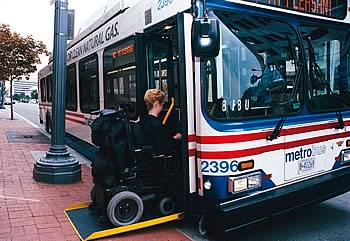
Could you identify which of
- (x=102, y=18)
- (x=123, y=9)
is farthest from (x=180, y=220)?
(x=102, y=18)

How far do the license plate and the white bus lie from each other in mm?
19

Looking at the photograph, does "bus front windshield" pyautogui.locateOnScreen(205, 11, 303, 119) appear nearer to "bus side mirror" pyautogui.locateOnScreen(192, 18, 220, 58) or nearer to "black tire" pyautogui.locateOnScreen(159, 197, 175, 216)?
"bus side mirror" pyautogui.locateOnScreen(192, 18, 220, 58)

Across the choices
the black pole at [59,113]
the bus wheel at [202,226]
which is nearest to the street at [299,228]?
the bus wheel at [202,226]

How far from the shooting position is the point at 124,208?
14.4ft

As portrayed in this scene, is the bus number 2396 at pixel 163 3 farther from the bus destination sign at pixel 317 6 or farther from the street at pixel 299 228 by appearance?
the street at pixel 299 228

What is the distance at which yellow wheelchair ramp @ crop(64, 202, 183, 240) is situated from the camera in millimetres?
4203

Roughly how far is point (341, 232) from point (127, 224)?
2525 millimetres

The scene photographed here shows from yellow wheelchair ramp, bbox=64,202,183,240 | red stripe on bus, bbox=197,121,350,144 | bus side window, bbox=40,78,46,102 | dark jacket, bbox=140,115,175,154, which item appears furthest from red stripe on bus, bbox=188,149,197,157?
bus side window, bbox=40,78,46,102

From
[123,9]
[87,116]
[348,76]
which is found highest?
[123,9]

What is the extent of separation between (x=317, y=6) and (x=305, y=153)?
1765mm

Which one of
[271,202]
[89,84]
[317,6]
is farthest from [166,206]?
[89,84]

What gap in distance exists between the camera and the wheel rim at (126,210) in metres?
4.33

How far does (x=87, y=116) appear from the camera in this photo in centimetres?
824

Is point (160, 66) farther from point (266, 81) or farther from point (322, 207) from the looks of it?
point (322, 207)
